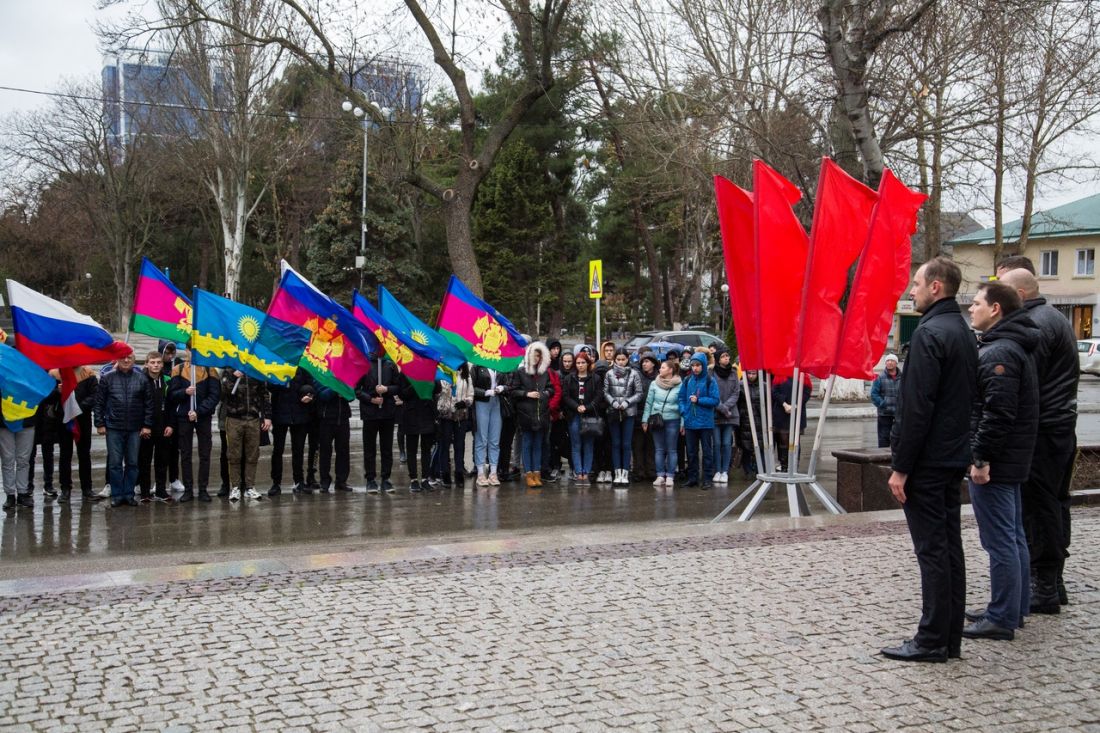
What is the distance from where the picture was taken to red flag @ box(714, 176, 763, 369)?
32.8ft

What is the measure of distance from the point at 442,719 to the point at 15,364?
7998 millimetres

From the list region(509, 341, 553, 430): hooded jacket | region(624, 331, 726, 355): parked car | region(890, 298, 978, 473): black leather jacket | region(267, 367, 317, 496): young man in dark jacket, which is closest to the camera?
region(890, 298, 978, 473): black leather jacket

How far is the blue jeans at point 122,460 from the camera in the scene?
11.1 metres

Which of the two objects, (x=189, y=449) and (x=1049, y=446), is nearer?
(x=1049, y=446)

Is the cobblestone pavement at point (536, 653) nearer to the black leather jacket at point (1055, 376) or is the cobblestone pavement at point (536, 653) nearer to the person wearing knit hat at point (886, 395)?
the black leather jacket at point (1055, 376)

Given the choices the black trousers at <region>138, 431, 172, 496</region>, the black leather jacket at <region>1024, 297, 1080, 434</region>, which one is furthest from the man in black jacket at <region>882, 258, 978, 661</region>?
the black trousers at <region>138, 431, 172, 496</region>

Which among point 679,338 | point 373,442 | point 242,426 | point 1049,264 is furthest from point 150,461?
point 1049,264

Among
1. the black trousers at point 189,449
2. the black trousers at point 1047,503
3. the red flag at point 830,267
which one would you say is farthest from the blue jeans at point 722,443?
the black trousers at point 1047,503

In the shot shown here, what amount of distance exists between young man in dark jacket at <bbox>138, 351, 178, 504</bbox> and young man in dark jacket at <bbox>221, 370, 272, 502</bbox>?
0.62 m

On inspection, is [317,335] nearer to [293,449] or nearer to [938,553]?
[293,449]

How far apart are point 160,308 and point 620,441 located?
5697mm

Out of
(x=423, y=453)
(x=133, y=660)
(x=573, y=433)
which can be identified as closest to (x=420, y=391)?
(x=423, y=453)

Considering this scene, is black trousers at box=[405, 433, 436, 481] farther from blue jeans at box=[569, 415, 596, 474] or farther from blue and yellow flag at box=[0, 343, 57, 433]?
blue and yellow flag at box=[0, 343, 57, 433]

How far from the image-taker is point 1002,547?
5.68 m
